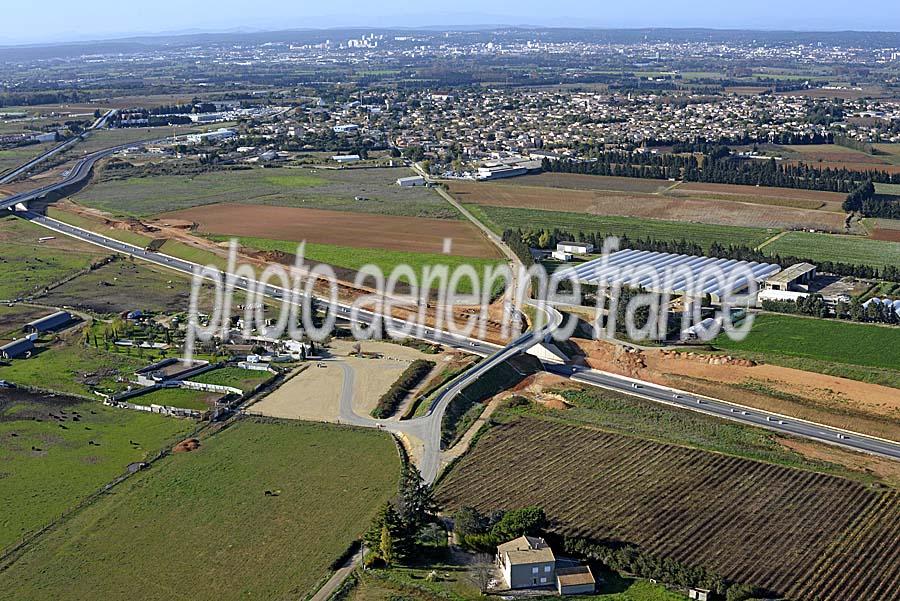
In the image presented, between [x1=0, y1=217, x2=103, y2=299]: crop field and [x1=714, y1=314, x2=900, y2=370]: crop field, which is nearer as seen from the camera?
[x1=714, y1=314, x2=900, y2=370]: crop field

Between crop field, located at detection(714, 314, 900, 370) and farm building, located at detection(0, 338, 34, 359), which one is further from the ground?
farm building, located at detection(0, 338, 34, 359)

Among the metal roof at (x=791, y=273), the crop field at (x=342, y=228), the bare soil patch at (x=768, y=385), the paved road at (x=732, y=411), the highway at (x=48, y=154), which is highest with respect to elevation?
the highway at (x=48, y=154)

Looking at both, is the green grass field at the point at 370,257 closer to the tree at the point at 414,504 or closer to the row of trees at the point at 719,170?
the tree at the point at 414,504

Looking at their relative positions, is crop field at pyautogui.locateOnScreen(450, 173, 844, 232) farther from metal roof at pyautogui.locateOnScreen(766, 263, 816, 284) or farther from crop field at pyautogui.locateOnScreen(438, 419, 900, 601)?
crop field at pyautogui.locateOnScreen(438, 419, 900, 601)

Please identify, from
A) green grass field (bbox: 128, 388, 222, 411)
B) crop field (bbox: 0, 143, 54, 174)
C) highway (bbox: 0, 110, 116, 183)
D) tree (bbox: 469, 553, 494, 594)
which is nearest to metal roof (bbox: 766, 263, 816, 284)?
green grass field (bbox: 128, 388, 222, 411)

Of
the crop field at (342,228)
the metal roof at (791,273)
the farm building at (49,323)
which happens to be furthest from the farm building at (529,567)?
the crop field at (342,228)

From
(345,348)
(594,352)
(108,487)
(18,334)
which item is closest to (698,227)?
(594,352)

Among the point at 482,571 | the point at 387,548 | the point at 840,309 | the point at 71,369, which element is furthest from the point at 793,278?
the point at 71,369
